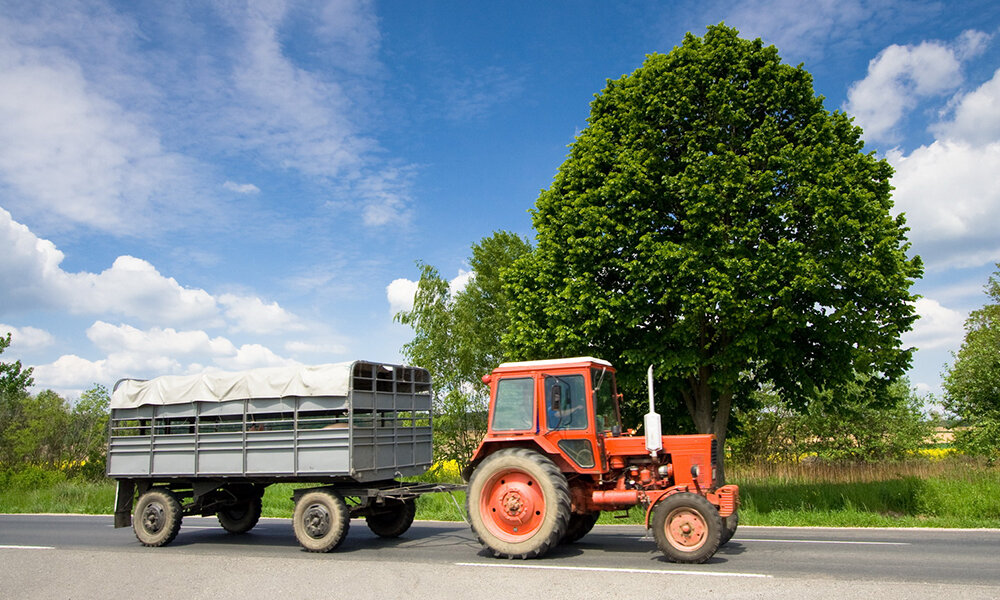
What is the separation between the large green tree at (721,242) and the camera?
15.0m

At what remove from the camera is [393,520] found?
40.0 feet

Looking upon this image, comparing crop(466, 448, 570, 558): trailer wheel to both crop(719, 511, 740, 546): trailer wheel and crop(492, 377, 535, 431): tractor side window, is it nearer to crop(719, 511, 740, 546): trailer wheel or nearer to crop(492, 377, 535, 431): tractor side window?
crop(492, 377, 535, 431): tractor side window

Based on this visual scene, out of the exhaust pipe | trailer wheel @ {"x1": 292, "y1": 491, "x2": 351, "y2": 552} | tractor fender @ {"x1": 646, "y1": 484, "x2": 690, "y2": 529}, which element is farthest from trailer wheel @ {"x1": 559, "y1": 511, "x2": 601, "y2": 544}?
trailer wheel @ {"x1": 292, "y1": 491, "x2": 351, "y2": 552}

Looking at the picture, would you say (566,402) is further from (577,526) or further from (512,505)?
(577,526)

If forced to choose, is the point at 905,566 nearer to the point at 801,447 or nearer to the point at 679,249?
the point at 679,249

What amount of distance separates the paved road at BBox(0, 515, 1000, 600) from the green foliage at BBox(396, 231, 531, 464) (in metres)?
18.3

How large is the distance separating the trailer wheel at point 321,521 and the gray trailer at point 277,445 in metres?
0.02

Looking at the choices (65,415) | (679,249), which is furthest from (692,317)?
(65,415)

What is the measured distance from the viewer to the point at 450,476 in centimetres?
2797

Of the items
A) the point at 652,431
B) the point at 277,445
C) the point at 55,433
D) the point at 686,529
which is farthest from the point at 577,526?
the point at 55,433

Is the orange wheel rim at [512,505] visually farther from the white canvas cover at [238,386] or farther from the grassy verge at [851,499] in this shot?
the white canvas cover at [238,386]

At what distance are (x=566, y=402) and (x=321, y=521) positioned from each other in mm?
4298

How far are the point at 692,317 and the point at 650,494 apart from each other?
24.4 feet

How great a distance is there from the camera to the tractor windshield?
982 centimetres
